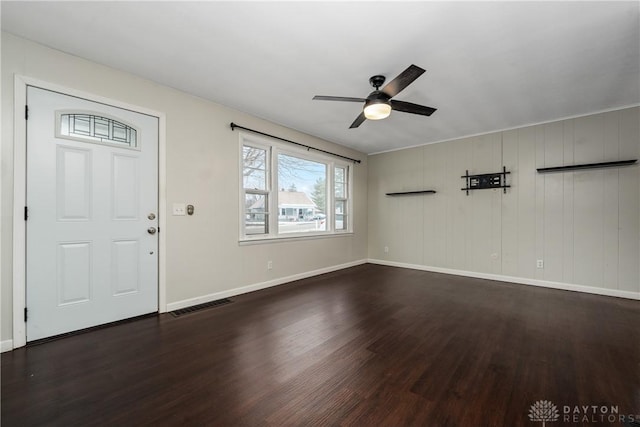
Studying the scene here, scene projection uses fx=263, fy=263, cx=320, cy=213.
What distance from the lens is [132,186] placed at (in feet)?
9.57

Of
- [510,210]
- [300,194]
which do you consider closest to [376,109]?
[300,194]

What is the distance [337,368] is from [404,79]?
2.49m

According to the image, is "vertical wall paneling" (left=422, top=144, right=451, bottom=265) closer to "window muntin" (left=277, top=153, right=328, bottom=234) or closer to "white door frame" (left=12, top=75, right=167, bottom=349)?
"window muntin" (left=277, top=153, right=328, bottom=234)

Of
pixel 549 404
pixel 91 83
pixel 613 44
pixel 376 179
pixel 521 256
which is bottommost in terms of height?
pixel 549 404

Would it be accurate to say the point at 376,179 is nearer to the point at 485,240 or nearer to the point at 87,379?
the point at 485,240

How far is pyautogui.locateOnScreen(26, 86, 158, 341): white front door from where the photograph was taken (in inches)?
93.7

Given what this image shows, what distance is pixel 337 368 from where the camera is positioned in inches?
78.3

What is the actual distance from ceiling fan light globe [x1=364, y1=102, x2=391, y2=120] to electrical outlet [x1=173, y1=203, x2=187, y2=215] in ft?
8.06

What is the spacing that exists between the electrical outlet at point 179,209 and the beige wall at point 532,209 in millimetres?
4318

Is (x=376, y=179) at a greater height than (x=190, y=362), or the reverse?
(x=376, y=179)

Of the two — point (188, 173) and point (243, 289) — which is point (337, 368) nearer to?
point (243, 289)

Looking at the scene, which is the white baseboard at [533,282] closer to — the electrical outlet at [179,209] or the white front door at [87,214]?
the electrical outlet at [179,209]

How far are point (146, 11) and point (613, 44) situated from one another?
3.92m

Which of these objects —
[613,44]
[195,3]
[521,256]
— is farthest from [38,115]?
[521,256]
